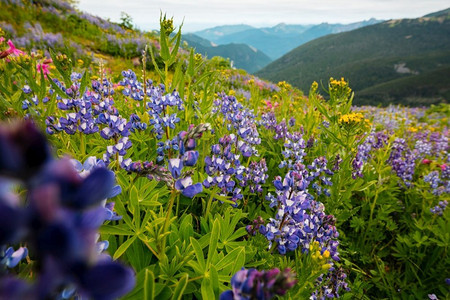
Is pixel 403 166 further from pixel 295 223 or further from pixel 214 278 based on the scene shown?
pixel 214 278

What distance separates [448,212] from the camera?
3395mm

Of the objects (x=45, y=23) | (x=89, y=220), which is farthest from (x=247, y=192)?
(x=45, y=23)

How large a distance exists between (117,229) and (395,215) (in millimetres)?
3965

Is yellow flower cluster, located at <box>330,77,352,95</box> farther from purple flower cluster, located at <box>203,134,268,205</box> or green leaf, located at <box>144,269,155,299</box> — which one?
green leaf, located at <box>144,269,155,299</box>

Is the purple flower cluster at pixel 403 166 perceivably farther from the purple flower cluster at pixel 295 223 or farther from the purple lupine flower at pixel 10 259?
the purple lupine flower at pixel 10 259

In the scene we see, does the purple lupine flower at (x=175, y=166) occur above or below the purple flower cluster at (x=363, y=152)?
above

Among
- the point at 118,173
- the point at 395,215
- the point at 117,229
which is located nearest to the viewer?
the point at 117,229

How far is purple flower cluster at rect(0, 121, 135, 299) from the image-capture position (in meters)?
0.35

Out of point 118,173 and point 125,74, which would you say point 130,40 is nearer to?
point 125,74

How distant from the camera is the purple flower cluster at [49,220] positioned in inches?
13.6

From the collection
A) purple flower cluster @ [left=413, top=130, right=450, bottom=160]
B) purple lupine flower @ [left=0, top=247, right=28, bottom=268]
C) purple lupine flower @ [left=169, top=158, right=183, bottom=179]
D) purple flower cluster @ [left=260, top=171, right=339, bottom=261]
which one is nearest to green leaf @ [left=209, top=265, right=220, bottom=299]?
purple lupine flower @ [left=169, top=158, right=183, bottom=179]

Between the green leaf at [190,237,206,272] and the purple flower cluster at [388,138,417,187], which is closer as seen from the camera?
→ the green leaf at [190,237,206,272]

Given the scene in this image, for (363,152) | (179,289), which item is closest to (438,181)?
(363,152)

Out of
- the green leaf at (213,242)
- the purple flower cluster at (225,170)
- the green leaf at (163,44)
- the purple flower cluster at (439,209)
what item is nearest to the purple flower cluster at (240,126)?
the purple flower cluster at (225,170)
